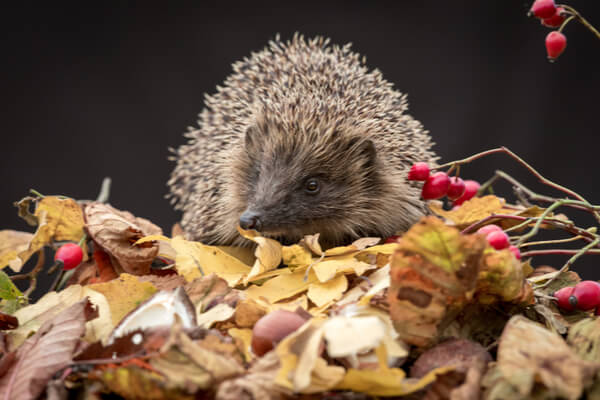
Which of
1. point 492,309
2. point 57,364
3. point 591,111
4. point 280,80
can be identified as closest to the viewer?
point 57,364

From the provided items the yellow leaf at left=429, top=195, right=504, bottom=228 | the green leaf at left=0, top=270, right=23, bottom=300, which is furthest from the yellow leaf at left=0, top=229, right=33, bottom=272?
the yellow leaf at left=429, top=195, right=504, bottom=228

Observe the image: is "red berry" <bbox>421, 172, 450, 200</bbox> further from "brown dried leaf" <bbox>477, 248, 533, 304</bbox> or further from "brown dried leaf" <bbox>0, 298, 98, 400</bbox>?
"brown dried leaf" <bbox>0, 298, 98, 400</bbox>

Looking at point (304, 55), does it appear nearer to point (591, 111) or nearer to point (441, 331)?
point (441, 331)

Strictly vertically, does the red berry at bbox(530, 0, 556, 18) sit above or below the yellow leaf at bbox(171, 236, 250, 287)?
above

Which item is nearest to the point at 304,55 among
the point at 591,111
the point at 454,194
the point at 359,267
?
the point at 454,194

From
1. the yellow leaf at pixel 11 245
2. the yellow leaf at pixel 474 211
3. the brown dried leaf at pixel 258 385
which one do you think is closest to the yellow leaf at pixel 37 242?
the yellow leaf at pixel 11 245

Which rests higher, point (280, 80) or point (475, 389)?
point (280, 80)
